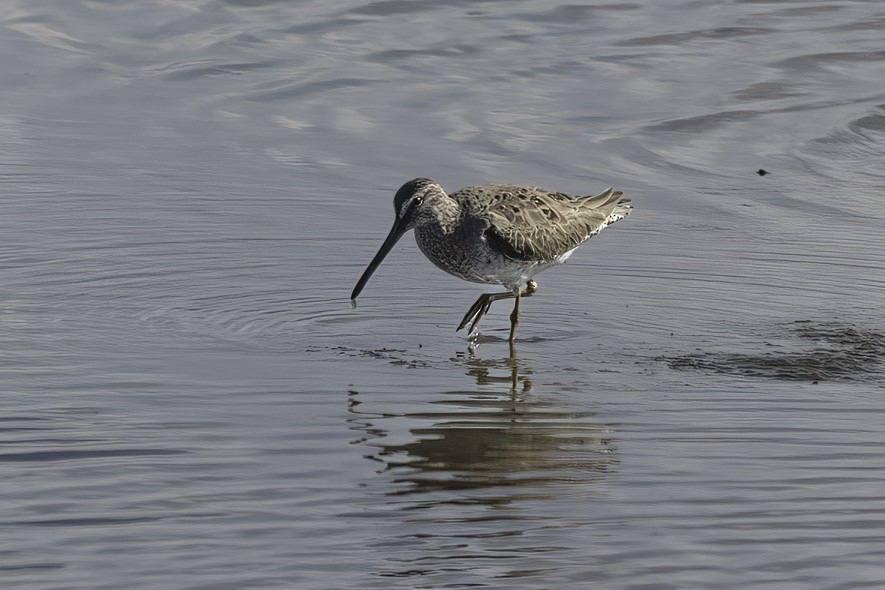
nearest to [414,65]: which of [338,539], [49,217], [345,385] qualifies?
[49,217]

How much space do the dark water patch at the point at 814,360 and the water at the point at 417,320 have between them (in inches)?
1.3

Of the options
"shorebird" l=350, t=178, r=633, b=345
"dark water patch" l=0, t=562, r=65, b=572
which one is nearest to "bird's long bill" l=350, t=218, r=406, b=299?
"shorebird" l=350, t=178, r=633, b=345

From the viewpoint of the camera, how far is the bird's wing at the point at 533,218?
834 cm

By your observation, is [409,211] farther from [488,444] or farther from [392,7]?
[392,7]

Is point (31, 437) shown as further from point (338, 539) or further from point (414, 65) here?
point (414, 65)

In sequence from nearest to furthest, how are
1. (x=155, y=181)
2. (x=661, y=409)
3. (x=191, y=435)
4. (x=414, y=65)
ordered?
1. (x=191, y=435)
2. (x=661, y=409)
3. (x=155, y=181)
4. (x=414, y=65)

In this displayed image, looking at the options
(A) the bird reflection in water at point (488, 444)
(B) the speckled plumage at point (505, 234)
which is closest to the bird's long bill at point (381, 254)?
(B) the speckled plumage at point (505, 234)

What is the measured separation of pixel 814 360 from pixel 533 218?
1914 mm

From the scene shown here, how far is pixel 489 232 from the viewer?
8.28 metres

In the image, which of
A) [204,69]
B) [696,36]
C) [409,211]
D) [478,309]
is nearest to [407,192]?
[409,211]

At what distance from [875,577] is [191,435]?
2646mm

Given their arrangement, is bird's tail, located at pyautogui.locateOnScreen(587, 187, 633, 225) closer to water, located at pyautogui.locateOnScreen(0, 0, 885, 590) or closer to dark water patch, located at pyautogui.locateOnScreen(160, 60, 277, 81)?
water, located at pyautogui.locateOnScreen(0, 0, 885, 590)

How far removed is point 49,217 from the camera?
9.43m

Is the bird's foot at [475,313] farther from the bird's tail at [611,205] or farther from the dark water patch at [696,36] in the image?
the dark water patch at [696,36]
